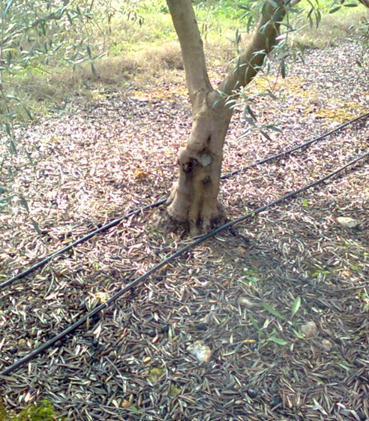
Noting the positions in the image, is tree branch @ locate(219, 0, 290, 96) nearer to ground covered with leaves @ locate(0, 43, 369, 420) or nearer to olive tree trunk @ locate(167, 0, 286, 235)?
olive tree trunk @ locate(167, 0, 286, 235)

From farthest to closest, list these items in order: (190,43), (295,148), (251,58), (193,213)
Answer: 1. (295,148)
2. (193,213)
3. (190,43)
4. (251,58)

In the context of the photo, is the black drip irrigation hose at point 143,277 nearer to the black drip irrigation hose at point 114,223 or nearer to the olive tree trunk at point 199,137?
the olive tree trunk at point 199,137

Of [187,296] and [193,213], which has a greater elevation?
[193,213]

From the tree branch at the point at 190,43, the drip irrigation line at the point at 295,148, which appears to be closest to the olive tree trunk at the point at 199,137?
the tree branch at the point at 190,43

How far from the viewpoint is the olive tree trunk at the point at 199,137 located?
2729 mm

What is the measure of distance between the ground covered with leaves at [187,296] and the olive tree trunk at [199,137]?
16 cm

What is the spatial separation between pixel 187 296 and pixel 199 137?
821 millimetres

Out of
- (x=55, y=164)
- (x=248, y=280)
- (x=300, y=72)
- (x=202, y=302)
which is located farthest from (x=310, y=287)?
(x=300, y=72)

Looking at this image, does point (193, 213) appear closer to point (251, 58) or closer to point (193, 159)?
point (193, 159)

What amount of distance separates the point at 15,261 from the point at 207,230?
1.01 metres

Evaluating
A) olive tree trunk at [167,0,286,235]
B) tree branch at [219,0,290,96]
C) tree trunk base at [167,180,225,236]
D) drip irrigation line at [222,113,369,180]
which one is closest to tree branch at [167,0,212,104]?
olive tree trunk at [167,0,286,235]

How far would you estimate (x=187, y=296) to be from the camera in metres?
2.58

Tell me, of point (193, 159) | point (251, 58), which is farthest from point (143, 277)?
point (251, 58)

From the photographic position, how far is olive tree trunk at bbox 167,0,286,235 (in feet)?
8.95
